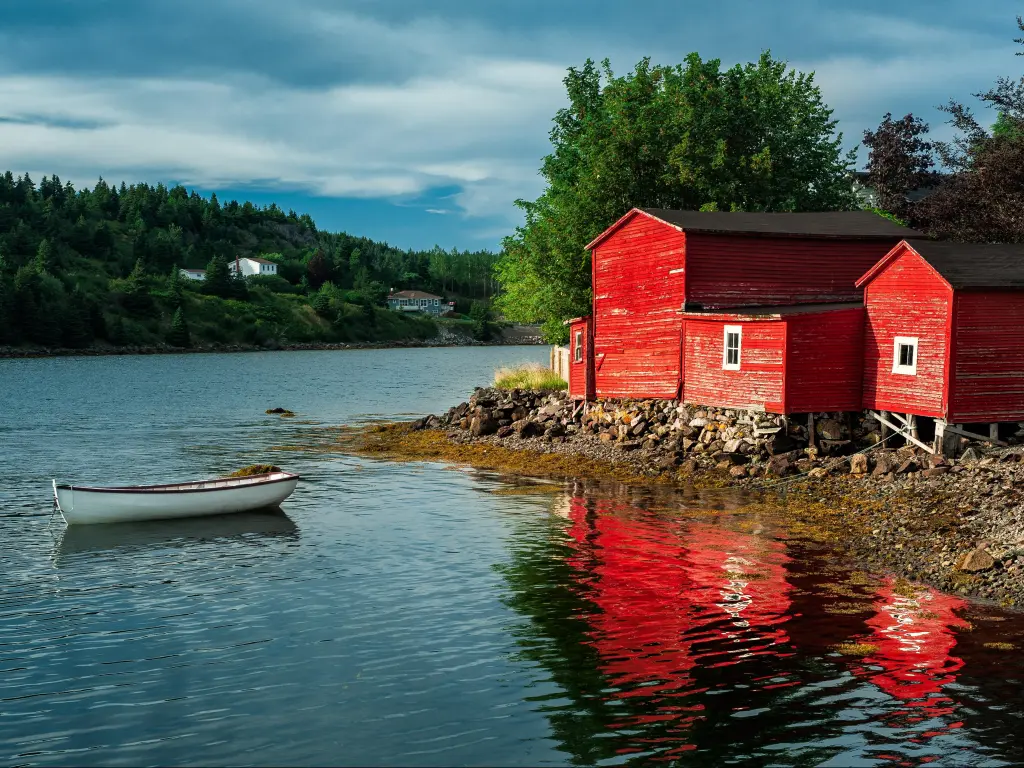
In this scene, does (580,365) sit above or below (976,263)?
below

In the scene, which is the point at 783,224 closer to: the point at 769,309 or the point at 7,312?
the point at 769,309

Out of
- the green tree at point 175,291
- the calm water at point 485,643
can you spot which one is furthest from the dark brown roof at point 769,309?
the green tree at point 175,291

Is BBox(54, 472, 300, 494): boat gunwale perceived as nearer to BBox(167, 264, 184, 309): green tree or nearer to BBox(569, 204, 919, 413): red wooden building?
BBox(569, 204, 919, 413): red wooden building

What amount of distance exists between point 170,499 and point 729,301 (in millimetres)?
22194

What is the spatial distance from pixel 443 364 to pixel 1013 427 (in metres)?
120

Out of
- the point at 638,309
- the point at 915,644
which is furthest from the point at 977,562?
the point at 638,309

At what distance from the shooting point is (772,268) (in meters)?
38.9

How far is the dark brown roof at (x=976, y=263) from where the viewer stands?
3075 centimetres

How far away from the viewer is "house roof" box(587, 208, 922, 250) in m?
38.3

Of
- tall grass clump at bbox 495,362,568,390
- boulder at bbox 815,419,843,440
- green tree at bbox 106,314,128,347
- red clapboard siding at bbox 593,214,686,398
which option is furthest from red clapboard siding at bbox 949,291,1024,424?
green tree at bbox 106,314,128,347

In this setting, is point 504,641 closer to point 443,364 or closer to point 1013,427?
point 1013,427

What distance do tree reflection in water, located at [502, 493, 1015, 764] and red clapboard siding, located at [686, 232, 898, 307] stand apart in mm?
14485

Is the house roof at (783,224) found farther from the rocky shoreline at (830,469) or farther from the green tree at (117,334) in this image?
the green tree at (117,334)

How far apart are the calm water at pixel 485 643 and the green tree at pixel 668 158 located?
22565 millimetres
